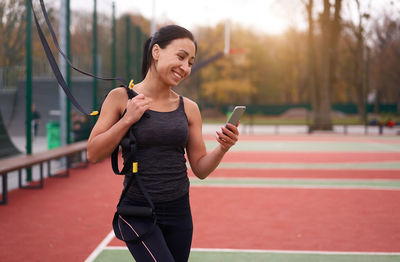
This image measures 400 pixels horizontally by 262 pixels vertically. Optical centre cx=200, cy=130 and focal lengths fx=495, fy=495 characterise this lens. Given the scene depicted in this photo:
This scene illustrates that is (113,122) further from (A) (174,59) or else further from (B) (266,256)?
(B) (266,256)

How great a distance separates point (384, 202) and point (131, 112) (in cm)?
665

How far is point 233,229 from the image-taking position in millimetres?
6281

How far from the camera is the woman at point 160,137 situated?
2.52 meters

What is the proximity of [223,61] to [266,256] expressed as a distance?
52.0m

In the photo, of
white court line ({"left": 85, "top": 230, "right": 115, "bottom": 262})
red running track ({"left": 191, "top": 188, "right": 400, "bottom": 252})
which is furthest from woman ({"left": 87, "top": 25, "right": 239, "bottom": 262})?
red running track ({"left": 191, "top": 188, "right": 400, "bottom": 252})

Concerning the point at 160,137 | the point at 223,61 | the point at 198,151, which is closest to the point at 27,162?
the point at 198,151

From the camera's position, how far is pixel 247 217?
22.8 ft

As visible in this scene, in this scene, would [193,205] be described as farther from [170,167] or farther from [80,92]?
[80,92]

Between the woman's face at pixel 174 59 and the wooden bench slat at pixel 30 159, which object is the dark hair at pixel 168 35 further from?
the wooden bench slat at pixel 30 159

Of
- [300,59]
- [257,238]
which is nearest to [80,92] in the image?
[257,238]

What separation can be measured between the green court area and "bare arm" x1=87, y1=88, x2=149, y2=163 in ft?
9.17

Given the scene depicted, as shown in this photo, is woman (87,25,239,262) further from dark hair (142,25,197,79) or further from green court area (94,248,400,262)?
green court area (94,248,400,262)

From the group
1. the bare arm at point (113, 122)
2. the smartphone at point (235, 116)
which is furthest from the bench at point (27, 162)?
the smartphone at point (235, 116)

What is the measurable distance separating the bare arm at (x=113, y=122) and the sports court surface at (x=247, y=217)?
2827 mm
